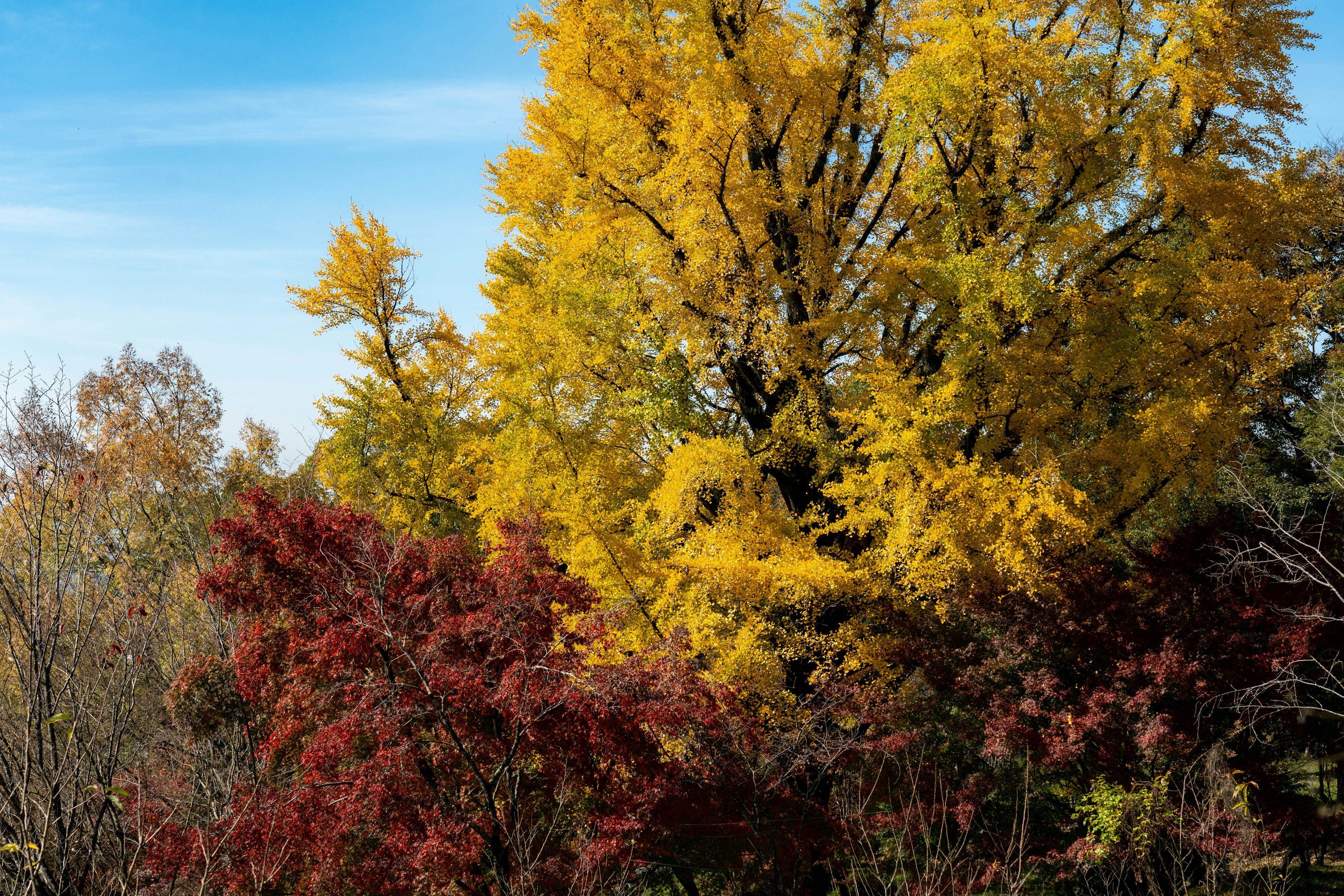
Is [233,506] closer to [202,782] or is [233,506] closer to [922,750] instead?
[202,782]

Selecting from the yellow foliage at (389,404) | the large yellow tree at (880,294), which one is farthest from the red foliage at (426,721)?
the yellow foliage at (389,404)

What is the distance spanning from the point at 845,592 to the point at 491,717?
4536 millimetres

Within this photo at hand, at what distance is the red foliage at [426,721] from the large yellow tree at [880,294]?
81.8 inches

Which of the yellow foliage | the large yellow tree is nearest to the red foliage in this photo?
the large yellow tree

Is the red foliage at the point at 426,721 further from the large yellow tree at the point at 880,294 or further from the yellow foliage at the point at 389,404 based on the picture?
the yellow foliage at the point at 389,404

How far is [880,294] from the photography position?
472 inches

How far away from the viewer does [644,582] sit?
11047 millimetres

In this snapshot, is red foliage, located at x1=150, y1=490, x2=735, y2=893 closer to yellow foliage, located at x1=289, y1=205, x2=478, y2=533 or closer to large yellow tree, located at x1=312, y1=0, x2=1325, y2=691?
large yellow tree, located at x1=312, y1=0, x2=1325, y2=691

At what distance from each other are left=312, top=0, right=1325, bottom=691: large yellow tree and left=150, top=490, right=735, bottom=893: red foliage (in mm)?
2079

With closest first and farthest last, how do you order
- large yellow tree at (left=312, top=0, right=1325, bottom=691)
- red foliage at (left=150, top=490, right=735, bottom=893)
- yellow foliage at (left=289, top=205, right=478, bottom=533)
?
red foliage at (left=150, top=490, right=735, bottom=893) < large yellow tree at (left=312, top=0, right=1325, bottom=691) < yellow foliage at (left=289, top=205, right=478, bottom=533)

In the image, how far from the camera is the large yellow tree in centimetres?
1013

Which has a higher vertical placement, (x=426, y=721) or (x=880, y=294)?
(x=880, y=294)

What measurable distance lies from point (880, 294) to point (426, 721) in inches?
309

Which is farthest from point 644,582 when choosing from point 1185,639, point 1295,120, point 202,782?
point 1295,120
